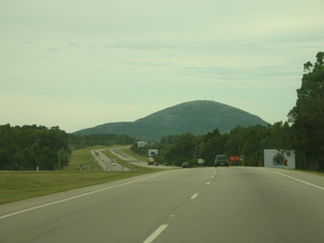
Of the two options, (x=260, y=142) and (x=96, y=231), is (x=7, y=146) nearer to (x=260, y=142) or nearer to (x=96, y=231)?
(x=260, y=142)

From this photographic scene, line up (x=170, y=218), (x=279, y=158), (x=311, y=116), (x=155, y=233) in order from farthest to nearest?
(x=279, y=158) < (x=311, y=116) < (x=170, y=218) < (x=155, y=233)

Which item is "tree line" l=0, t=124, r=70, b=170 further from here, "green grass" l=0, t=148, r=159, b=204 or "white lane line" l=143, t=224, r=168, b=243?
"white lane line" l=143, t=224, r=168, b=243

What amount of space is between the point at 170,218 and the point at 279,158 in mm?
77384

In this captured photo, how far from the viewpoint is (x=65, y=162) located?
155m

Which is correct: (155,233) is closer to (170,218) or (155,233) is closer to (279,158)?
(170,218)

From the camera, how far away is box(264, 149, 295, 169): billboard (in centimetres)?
8838

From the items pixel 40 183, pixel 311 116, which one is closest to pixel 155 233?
pixel 40 183

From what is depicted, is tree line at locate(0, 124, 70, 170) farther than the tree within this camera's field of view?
Yes

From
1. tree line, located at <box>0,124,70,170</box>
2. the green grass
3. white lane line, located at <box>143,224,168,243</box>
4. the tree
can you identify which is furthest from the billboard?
white lane line, located at <box>143,224,168,243</box>

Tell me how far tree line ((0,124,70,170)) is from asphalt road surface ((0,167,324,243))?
Result: 384ft

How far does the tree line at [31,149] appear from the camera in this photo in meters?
137

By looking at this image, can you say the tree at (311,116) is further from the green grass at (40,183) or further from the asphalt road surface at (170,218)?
the asphalt road surface at (170,218)

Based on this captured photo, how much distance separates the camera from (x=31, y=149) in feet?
465

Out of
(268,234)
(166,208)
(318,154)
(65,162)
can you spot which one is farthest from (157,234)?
(65,162)
